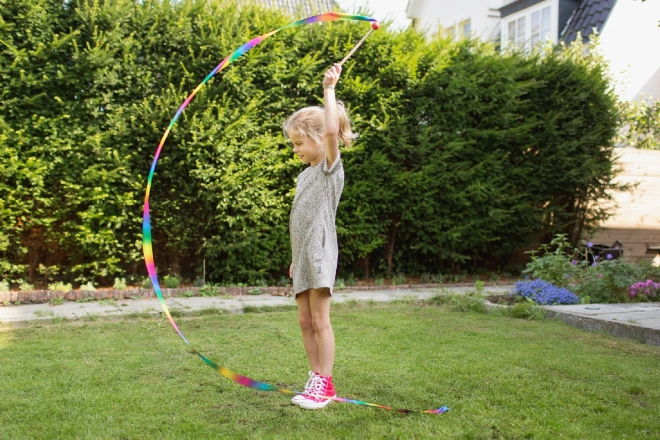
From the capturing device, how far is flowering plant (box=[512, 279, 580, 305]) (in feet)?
19.7

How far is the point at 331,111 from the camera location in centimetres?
291

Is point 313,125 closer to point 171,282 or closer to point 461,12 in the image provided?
point 171,282

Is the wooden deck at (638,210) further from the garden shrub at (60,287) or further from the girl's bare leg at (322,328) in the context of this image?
the girl's bare leg at (322,328)

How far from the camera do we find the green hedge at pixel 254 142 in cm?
679

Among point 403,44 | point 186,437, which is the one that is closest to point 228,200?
point 403,44

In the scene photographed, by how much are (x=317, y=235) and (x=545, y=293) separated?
3.70 metres

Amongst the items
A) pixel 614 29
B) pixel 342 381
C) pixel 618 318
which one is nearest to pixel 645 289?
pixel 618 318

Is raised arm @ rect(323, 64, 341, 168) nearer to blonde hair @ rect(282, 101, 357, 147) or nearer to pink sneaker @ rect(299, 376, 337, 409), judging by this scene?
blonde hair @ rect(282, 101, 357, 147)

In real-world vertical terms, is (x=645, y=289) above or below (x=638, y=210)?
below

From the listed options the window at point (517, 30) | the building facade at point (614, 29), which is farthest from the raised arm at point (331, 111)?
the window at point (517, 30)

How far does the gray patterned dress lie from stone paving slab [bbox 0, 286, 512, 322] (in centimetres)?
314

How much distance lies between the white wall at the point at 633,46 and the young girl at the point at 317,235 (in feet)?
42.7

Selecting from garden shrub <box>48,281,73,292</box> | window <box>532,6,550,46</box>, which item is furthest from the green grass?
window <box>532,6,550,46</box>

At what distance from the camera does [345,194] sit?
797 cm
